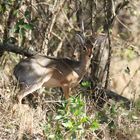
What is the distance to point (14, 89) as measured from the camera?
687cm

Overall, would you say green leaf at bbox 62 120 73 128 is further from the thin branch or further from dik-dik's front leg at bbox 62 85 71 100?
the thin branch

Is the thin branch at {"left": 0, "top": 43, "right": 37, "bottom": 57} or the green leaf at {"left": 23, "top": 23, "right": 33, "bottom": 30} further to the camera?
the thin branch at {"left": 0, "top": 43, "right": 37, "bottom": 57}

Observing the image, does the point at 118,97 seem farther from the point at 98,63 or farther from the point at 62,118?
the point at 62,118

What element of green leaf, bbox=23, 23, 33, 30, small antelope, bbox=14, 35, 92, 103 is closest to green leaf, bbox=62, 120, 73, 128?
small antelope, bbox=14, 35, 92, 103

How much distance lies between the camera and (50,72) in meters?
7.19

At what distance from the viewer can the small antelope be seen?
698 cm

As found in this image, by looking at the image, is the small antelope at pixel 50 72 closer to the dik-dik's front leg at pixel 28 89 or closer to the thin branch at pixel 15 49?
A: the dik-dik's front leg at pixel 28 89

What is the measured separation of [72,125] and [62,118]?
0.24 meters

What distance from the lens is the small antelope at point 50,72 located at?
698 centimetres

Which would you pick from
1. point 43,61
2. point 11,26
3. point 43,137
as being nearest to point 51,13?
point 11,26

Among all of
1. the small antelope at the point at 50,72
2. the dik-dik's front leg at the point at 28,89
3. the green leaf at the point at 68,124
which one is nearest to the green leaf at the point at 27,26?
the small antelope at the point at 50,72

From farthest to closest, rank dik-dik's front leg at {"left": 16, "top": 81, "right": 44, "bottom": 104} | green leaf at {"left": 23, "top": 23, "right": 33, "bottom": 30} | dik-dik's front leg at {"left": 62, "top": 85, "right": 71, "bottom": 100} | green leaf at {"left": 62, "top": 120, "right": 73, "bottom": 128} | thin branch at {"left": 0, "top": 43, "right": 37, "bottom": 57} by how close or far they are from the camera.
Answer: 1. thin branch at {"left": 0, "top": 43, "right": 37, "bottom": 57}
2. green leaf at {"left": 23, "top": 23, "right": 33, "bottom": 30}
3. dik-dik's front leg at {"left": 62, "top": 85, "right": 71, "bottom": 100}
4. dik-dik's front leg at {"left": 16, "top": 81, "right": 44, "bottom": 104}
5. green leaf at {"left": 62, "top": 120, "right": 73, "bottom": 128}

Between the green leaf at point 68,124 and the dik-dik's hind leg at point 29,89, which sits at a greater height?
the dik-dik's hind leg at point 29,89

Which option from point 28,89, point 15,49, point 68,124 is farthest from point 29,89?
point 68,124
